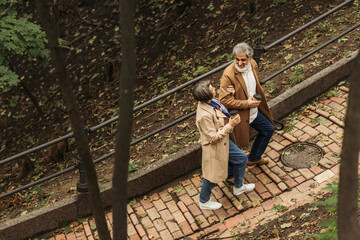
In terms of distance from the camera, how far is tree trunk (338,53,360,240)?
2.29 metres

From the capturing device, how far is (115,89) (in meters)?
11.5

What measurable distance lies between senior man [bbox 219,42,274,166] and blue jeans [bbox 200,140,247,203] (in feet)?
0.98

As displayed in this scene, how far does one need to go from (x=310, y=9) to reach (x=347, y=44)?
2.76 m

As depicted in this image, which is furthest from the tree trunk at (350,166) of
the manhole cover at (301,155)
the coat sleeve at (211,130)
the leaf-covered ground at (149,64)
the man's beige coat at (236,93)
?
the leaf-covered ground at (149,64)

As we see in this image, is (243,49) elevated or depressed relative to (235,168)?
elevated

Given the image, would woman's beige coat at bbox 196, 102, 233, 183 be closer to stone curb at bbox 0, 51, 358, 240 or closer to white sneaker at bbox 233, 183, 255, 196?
white sneaker at bbox 233, 183, 255, 196

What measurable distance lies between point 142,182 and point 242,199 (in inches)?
55.6

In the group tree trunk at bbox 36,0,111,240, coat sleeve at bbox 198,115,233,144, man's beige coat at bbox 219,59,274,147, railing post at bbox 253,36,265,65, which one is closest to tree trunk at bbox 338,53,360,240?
tree trunk at bbox 36,0,111,240

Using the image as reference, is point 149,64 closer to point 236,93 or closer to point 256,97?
point 236,93

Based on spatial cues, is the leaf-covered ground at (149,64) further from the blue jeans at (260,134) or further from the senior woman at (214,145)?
the senior woman at (214,145)

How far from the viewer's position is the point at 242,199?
546 centimetres

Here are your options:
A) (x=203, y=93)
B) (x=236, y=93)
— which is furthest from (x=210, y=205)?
(x=203, y=93)

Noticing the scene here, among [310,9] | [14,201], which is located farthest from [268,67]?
[14,201]

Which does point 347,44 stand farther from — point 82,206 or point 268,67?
point 82,206
